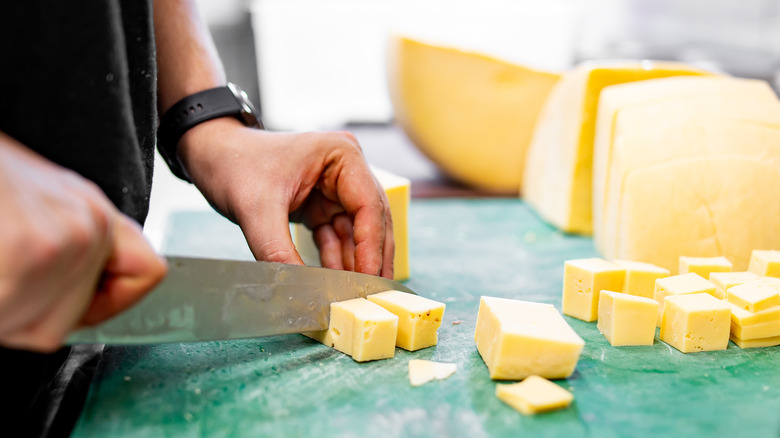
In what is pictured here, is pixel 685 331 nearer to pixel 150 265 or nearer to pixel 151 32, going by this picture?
pixel 150 265

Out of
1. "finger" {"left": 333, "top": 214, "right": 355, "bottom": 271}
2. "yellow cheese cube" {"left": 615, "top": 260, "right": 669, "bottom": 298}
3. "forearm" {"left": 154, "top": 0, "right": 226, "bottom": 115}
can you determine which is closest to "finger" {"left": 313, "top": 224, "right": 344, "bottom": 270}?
"finger" {"left": 333, "top": 214, "right": 355, "bottom": 271}

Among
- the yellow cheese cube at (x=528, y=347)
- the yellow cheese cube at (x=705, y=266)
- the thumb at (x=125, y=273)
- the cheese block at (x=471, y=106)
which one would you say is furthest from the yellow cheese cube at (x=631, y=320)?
the cheese block at (x=471, y=106)

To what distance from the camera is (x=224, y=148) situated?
1.29 meters

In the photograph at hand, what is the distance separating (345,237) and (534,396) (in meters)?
0.64

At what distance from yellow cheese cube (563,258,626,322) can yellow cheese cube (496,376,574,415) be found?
1.16 feet

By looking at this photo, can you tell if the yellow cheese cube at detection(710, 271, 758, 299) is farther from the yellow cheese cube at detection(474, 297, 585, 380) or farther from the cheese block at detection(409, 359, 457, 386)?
the cheese block at detection(409, 359, 457, 386)

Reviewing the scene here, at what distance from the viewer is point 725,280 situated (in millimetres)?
1293

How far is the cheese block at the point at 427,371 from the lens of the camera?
1.04m

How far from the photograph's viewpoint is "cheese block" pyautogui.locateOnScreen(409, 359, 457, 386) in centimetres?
104

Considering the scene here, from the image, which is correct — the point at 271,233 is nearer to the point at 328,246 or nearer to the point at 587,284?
the point at 328,246

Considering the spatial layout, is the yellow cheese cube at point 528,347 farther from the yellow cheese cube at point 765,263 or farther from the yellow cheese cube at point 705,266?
the yellow cheese cube at point 765,263

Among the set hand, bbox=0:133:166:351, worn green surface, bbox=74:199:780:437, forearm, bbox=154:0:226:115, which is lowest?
worn green surface, bbox=74:199:780:437

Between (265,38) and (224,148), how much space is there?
3.24m

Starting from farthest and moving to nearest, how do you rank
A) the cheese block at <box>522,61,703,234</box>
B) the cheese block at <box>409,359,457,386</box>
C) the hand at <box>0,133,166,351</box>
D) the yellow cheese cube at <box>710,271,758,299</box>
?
the cheese block at <box>522,61,703,234</box>
the yellow cheese cube at <box>710,271,758,299</box>
the cheese block at <box>409,359,457,386</box>
the hand at <box>0,133,166,351</box>
